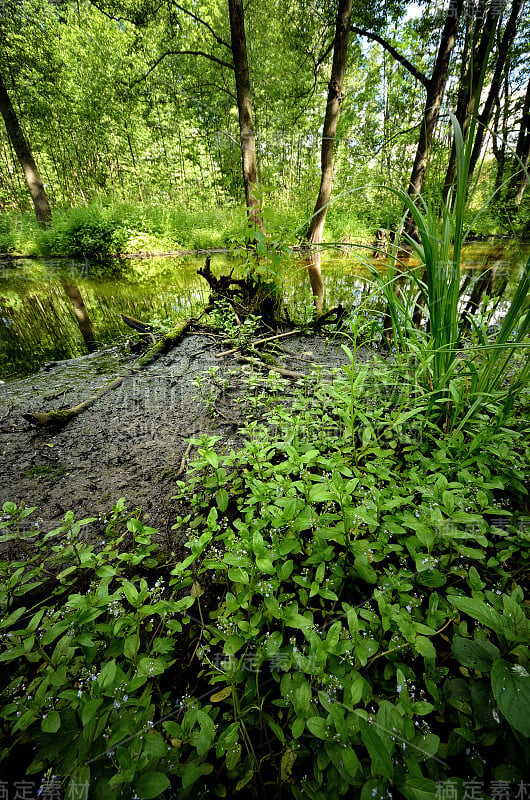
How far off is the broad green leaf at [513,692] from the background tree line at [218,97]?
5209 millimetres

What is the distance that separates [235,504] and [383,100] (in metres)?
22.2

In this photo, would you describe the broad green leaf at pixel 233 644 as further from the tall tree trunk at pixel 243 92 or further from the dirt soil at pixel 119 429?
the tall tree trunk at pixel 243 92

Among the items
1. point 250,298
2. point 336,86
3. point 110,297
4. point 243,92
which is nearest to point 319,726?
point 250,298

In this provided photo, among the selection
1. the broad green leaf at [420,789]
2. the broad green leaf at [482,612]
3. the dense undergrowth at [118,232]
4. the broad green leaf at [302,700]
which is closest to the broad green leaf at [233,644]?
the broad green leaf at [302,700]

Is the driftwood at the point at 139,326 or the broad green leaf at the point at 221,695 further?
the driftwood at the point at 139,326

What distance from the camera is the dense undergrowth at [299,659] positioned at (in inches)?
24.4

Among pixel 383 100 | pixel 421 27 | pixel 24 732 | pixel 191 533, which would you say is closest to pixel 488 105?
pixel 421 27

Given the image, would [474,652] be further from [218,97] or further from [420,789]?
[218,97]

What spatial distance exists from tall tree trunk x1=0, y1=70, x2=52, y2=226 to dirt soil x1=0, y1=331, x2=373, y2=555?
1256 cm

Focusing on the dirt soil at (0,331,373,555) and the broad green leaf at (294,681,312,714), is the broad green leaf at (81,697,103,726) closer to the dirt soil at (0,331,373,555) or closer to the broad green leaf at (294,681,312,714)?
the broad green leaf at (294,681,312,714)

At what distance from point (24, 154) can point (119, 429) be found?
1449cm

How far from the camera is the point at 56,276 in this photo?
6930mm

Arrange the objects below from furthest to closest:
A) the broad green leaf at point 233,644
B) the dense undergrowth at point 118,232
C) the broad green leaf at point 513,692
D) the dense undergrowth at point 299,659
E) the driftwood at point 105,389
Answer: the dense undergrowth at point 118,232
the driftwood at point 105,389
the broad green leaf at point 233,644
the dense undergrowth at point 299,659
the broad green leaf at point 513,692

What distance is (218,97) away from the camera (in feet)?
55.2
